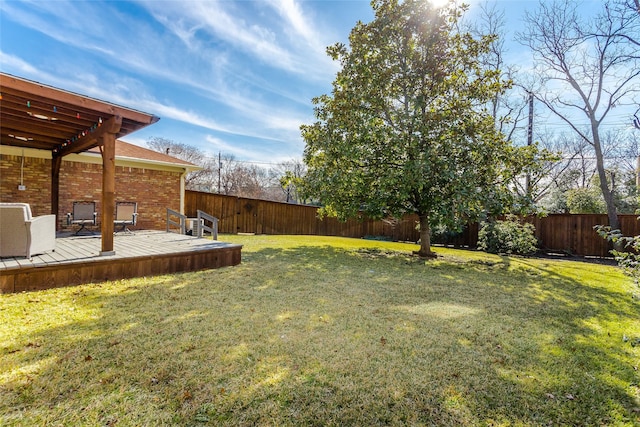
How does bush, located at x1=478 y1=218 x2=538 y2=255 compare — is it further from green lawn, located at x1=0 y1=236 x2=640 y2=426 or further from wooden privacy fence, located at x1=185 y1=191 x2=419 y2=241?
green lawn, located at x1=0 y1=236 x2=640 y2=426

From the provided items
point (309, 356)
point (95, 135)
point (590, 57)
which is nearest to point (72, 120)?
point (95, 135)

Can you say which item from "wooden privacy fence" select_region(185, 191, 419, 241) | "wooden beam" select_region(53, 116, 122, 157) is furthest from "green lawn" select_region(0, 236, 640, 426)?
"wooden privacy fence" select_region(185, 191, 419, 241)

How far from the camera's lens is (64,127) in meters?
6.12

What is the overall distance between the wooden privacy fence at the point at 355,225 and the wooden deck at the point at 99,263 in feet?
17.3

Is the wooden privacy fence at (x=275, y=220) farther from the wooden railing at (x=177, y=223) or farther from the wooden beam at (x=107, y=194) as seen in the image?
the wooden beam at (x=107, y=194)

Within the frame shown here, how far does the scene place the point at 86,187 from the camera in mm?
8945

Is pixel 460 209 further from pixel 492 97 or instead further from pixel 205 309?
pixel 205 309

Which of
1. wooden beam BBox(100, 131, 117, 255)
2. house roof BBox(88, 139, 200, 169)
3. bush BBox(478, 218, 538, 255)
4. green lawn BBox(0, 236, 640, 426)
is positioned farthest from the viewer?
bush BBox(478, 218, 538, 255)

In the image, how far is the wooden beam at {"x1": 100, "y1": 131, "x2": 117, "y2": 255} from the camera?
195 inches

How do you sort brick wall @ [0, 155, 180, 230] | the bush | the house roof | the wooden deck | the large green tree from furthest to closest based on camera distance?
1. the bush
2. the house roof
3. brick wall @ [0, 155, 180, 230]
4. the large green tree
5. the wooden deck

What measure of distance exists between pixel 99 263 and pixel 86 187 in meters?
5.89

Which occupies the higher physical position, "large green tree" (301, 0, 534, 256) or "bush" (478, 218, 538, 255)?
"large green tree" (301, 0, 534, 256)

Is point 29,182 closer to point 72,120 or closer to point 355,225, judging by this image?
point 72,120

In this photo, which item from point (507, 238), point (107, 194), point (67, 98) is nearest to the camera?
point (67, 98)
